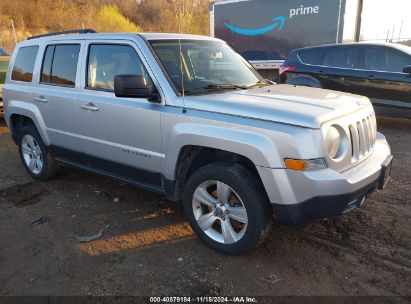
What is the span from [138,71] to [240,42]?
34.1 ft

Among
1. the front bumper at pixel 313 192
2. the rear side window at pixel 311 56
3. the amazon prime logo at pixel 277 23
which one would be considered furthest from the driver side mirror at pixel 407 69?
the front bumper at pixel 313 192

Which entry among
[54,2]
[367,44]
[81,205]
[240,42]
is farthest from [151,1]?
[81,205]

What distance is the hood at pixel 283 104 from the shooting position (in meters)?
2.72

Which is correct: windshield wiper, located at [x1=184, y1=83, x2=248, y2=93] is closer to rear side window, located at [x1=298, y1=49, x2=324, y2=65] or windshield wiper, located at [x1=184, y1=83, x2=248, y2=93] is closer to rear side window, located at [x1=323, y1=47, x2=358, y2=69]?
rear side window, located at [x1=323, y1=47, x2=358, y2=69]

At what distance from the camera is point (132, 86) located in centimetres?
314

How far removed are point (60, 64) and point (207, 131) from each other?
92.2 inches

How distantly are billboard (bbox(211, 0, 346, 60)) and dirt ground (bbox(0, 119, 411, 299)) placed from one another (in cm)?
729

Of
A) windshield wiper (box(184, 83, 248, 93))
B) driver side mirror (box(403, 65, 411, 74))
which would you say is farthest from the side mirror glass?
windshield wiper (box(184, 83, 248, 93))

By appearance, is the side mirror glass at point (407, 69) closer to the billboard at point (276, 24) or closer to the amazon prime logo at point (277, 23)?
the billboard at point (276, 24)

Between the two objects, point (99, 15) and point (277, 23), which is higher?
point (99, 15)

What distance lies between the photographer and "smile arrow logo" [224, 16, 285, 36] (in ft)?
38.9

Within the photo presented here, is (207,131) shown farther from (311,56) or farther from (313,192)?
(311,56)

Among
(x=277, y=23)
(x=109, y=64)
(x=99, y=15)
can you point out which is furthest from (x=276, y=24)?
(x=99, y=15)

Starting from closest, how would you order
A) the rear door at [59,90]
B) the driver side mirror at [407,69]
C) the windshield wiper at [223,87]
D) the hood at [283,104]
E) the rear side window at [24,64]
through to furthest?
the hood at [283,104] < the windshield wiper at [223,87] < the rear door at [59,90] < the rear side window at [24,64] < the driver side mirror at [407,69]
